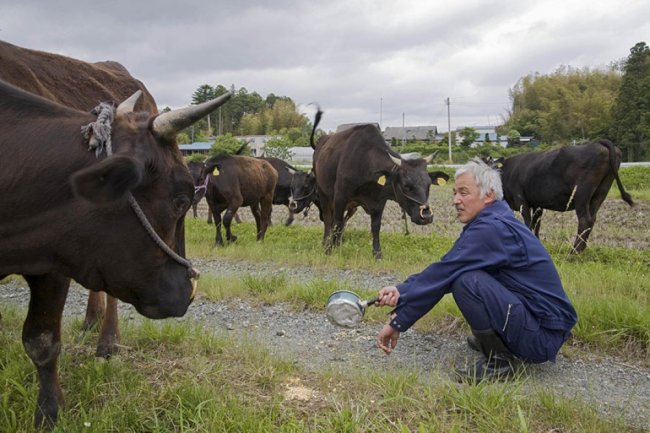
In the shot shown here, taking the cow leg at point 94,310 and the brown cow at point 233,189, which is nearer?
the cow leg at point 94,310

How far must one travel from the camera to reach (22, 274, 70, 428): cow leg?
304cm

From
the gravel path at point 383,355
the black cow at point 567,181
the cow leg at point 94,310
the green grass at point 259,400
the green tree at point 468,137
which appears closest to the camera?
the green grass at point 259,400

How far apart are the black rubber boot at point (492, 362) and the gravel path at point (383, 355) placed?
0.14 metres

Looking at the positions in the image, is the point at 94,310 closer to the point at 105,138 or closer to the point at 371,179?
the point at 105,138

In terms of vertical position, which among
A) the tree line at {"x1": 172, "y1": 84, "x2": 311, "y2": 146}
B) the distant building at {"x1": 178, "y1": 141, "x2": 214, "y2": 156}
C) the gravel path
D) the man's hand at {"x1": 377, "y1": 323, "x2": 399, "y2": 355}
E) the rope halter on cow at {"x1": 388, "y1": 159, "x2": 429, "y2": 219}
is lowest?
the gravel path

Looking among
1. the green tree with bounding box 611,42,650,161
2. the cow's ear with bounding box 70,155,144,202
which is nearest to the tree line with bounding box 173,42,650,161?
the green tree with bounding box 611,42,650,161

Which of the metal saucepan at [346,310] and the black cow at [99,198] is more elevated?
the black cow at [99,198]

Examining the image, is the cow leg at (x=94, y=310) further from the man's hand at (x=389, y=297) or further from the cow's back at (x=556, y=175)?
the cow's back at (x=556, y=175)

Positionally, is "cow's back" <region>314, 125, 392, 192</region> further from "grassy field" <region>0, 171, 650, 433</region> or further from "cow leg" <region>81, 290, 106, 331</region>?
"cow leg" <region>81, 290, 106, 331</region>

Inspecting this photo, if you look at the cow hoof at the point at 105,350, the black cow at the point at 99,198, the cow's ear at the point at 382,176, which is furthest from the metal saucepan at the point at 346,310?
the cow's ear at the point at 382,176

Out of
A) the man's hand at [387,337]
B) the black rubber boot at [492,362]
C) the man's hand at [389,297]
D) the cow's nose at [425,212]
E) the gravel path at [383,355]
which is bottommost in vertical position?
the gravel path at [383,355]

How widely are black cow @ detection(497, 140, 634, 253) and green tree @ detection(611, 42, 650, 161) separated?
31.5 meters

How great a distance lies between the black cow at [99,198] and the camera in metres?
2.38

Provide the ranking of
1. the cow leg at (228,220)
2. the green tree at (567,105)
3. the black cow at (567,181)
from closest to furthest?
the black cow at (567,181) < the cow leg at (228,220) < the green tree at (567,105)
